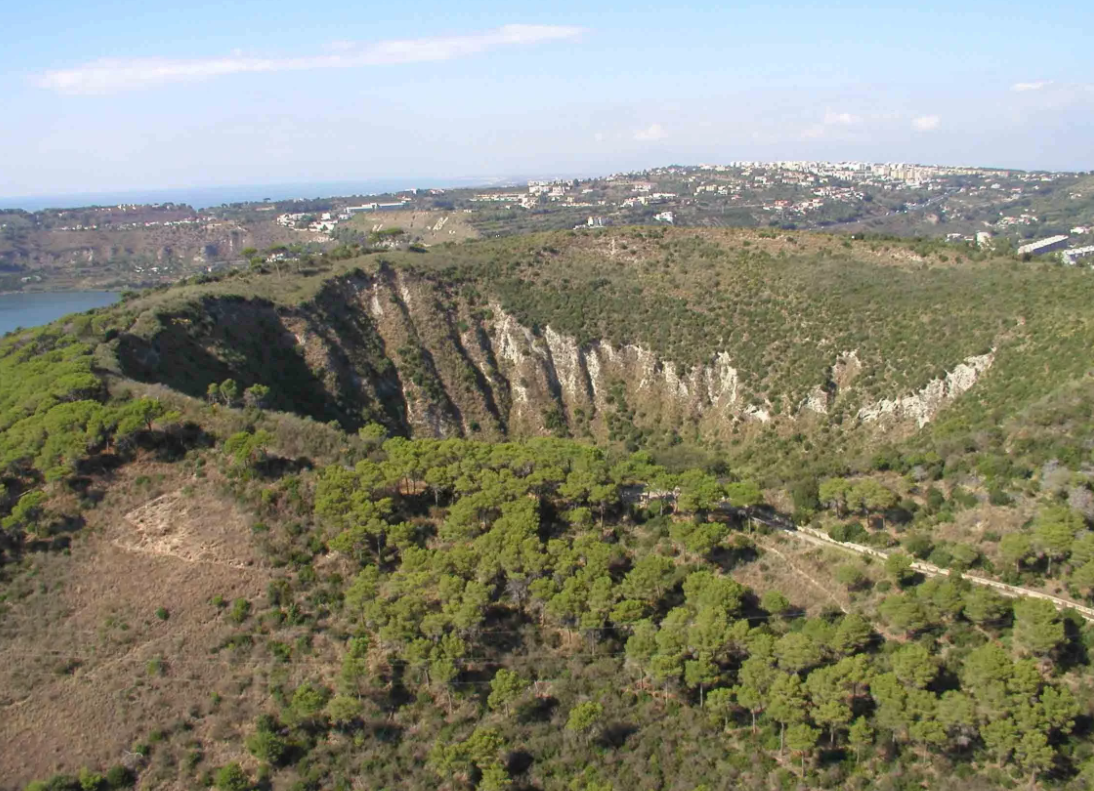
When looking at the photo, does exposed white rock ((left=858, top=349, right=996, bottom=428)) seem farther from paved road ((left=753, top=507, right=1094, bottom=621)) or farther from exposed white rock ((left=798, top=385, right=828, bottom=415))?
paved road ((left=753, top=507, right=1094, bottom=621))

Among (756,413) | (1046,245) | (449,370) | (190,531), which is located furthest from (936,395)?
(1046,245)

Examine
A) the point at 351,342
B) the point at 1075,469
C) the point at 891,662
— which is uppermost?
the point at 351,342

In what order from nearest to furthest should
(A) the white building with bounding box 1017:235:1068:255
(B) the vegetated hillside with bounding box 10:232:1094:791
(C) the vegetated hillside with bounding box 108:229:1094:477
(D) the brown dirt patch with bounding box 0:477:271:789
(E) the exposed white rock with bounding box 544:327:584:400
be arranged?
(B) the vegetated hillside with bounding box 10:232:1094:791 → (D) the brown dirt patch with bounding box 0:477:271:789 → (C) the vegetated hillside with bounding box 108:229:1094:477 → (E) the exposed white rock with bounding box 544:327:584:400 → (A) the white building with bounding box 1017:235:1068:255

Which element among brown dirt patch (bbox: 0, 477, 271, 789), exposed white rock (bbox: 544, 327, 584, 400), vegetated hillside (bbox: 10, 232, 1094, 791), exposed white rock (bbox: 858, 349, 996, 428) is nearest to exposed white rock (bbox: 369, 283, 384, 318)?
exposed white rock (bbox: 544, 327, 584, 400)

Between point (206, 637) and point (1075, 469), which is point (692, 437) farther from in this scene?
point (206, 637)

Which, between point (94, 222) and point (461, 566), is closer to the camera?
point (461, 566)

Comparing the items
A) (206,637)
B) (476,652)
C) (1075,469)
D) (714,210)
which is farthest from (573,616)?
(714,210)

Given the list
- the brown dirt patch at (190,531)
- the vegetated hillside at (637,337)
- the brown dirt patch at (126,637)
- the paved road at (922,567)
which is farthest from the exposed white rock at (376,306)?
the paved road at (922,567)
